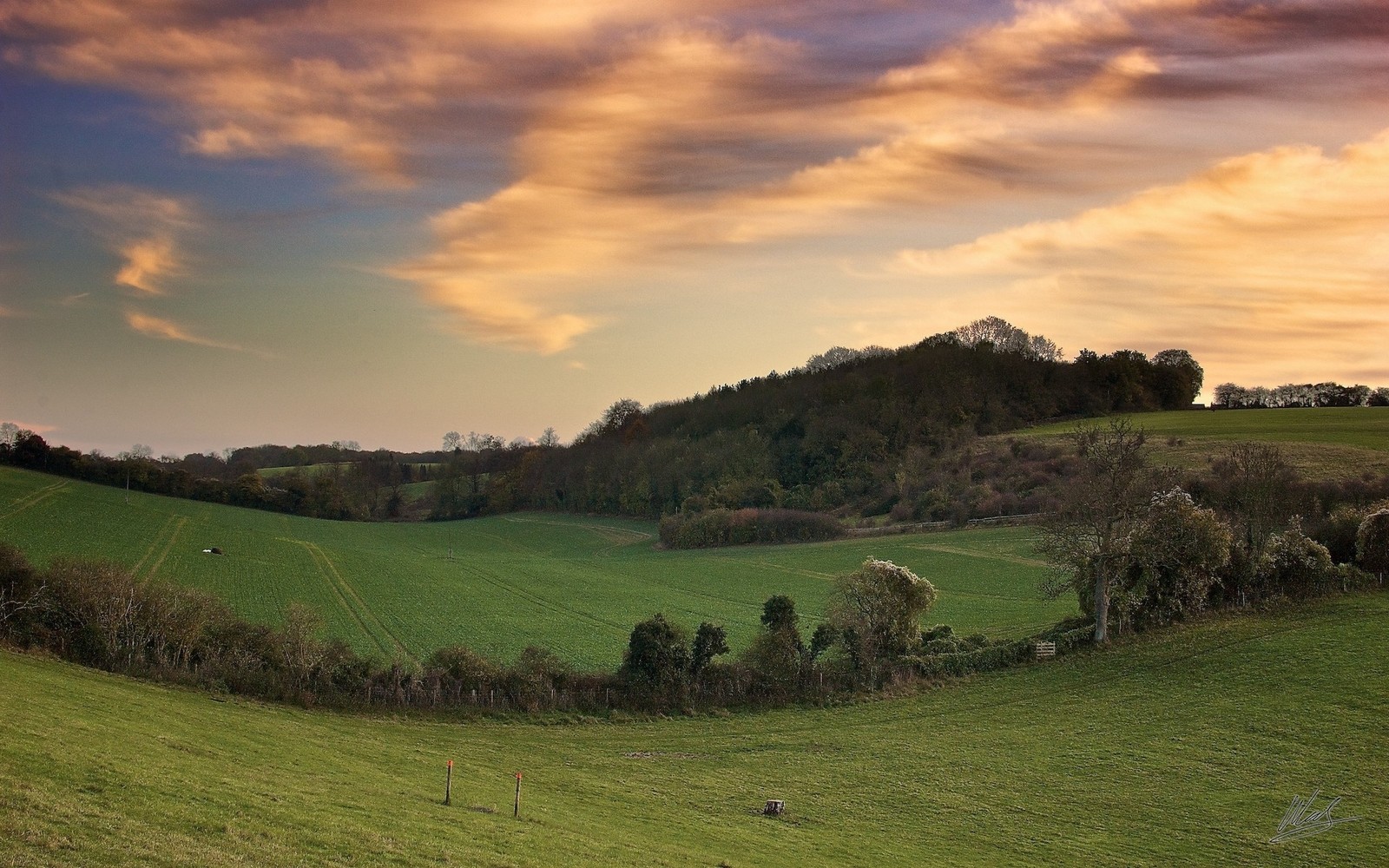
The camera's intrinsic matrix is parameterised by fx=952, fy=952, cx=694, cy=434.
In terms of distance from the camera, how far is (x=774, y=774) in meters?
32.1

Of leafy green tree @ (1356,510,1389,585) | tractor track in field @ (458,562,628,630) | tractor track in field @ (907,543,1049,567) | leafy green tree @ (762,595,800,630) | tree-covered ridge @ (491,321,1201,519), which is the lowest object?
tractor track in field @ (458,562,628,630)

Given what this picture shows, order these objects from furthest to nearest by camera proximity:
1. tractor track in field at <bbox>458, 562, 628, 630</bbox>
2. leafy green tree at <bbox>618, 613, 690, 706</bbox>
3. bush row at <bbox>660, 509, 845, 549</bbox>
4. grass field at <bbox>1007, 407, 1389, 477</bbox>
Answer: bush row at <bbox>660, 509, 845, 549</bbox>
grass field at <bbox>1007, 407, 1389, 477</bbox>
tractor track in field at <bbox>458, 562, 628, 630</bbox>
leafy green tree at <bbox>618, 613, 690, 706</bbox>

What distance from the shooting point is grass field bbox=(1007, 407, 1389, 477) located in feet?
283

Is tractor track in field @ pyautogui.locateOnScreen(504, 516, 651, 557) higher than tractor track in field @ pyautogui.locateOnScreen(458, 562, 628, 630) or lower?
higher

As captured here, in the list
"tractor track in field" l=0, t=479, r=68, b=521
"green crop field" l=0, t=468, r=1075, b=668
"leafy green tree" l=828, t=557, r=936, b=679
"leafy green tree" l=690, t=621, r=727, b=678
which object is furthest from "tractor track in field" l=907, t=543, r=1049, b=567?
"tractor track in field" l=0, t=479, r=68, b=521

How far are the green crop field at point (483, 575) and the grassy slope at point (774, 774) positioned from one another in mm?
14339

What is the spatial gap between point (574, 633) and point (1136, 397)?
11601cm

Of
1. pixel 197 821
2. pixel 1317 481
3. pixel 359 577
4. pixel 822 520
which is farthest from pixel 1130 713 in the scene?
pixel 822 520

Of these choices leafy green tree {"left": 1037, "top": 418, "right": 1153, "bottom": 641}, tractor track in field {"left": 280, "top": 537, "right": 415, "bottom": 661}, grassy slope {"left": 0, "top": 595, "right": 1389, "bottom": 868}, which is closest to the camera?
grassy slope {"left": 0, "top": 595, "right": 1389, "bottom": 868}

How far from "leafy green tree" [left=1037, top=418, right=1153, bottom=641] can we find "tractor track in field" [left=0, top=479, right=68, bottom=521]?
79.4 m

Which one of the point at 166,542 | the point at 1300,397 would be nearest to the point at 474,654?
the point at 166,542

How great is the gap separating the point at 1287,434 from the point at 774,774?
9820cm

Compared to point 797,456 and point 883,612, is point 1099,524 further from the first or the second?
point 797,456

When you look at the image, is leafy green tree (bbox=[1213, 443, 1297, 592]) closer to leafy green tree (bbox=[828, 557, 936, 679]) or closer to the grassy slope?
the grassy slope
